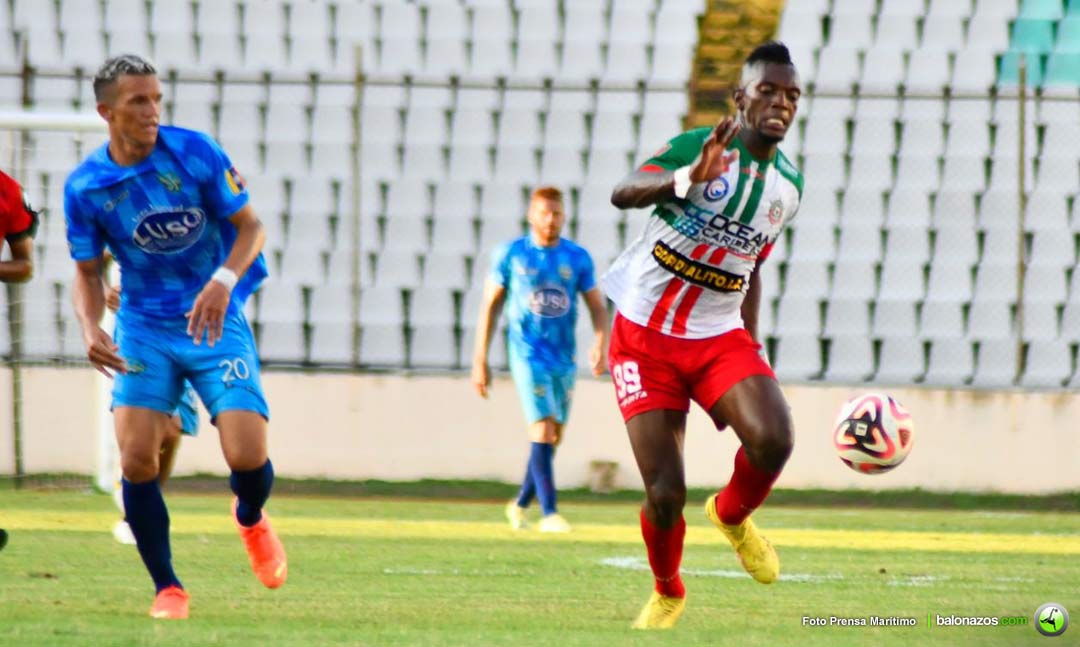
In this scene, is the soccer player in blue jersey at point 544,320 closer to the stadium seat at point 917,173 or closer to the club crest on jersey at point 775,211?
the club crest on jersey at point 775,211

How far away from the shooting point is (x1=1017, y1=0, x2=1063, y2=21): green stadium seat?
52.3 feet

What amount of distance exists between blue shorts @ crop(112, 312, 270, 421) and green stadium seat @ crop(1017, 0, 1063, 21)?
38.7 feet

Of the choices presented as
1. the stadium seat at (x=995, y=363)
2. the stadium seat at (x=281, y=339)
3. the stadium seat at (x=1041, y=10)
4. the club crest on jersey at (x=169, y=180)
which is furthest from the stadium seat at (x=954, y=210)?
the club crest on jersey at (x=169, y=180)

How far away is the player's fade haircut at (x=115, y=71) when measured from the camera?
596cm

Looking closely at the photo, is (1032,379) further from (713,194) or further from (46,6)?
(46,6)

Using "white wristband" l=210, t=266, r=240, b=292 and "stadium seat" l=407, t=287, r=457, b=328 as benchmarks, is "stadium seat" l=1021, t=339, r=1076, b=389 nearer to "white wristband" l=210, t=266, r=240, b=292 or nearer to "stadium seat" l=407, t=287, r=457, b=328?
"stadium seat" l=407, t=287, r=457, b=328

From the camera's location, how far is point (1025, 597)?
23.5 ft

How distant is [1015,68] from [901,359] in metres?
3.43

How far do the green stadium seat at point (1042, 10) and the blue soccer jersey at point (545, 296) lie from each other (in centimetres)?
722

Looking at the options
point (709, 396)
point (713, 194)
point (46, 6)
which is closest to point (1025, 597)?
point (709, 396)

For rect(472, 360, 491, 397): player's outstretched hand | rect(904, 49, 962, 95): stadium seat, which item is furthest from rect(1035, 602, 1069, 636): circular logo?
rect(904, 49, 962, 95): stadium seat

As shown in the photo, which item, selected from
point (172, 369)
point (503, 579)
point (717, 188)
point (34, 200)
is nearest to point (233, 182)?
point (172, 369)

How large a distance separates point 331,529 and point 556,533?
4.69 ft

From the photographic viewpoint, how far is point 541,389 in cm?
1077
